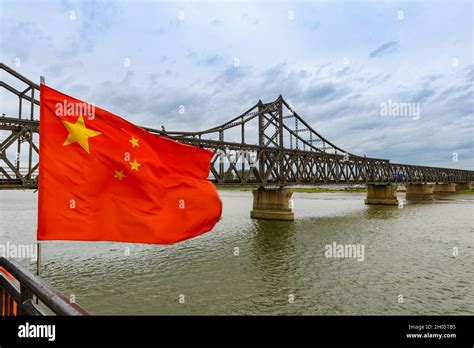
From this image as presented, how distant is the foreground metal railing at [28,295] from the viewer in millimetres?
3057

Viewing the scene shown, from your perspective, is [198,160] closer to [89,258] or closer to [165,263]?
[165,263]

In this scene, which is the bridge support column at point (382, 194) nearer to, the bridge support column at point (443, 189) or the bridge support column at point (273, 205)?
the bridge support column at point (273, 205)

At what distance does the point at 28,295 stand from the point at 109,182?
2.77m

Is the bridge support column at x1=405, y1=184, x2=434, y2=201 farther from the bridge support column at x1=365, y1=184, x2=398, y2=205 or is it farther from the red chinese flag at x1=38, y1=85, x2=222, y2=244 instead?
the red chinese flag at x1=38, y1=85, x2=222, y2=244

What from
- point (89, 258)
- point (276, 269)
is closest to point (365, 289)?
point (276, 269)

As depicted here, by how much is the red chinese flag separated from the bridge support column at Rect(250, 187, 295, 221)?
4049 cm

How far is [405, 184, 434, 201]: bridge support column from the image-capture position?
107169 millimetres

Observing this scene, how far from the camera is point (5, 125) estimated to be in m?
22.2

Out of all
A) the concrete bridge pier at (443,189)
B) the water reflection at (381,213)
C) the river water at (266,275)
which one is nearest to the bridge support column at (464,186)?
the concrete bridge pier at (443,189)

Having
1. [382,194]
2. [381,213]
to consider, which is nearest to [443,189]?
[382,194]

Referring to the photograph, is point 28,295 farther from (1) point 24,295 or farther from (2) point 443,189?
(2) point 443,189

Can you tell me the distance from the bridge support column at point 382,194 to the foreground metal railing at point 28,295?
83224mm

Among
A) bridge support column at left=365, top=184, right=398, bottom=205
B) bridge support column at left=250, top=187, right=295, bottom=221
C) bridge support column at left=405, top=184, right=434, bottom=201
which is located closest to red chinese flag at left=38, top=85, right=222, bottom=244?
bridge support column at left=250, top=187, right=295, bottom=221
